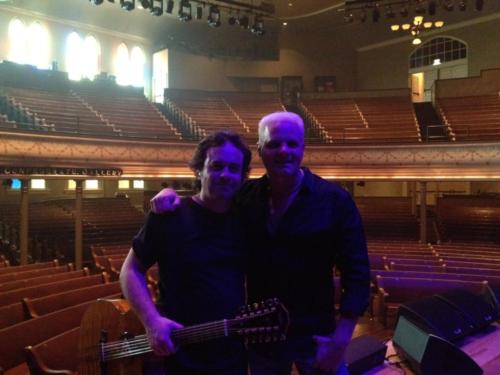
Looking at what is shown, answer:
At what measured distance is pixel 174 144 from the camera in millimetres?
12539

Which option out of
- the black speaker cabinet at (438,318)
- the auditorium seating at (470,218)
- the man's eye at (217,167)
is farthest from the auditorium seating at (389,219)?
the man's eye at (217,167)

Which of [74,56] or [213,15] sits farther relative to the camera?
[74,56]

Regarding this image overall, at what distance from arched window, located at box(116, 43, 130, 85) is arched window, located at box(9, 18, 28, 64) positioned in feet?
11.2

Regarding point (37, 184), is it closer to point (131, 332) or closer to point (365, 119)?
point (365, 119)

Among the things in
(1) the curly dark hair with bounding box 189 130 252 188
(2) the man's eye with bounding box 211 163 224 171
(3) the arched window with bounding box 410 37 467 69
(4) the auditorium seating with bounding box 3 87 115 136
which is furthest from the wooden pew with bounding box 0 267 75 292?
(3) the arched window with bounding box 410 37 467 69

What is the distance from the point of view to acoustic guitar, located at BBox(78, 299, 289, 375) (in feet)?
5.40

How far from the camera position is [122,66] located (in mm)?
17781

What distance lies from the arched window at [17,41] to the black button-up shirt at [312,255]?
635 inches

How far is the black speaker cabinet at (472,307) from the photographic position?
3.39m

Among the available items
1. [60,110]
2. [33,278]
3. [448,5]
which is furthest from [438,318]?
[60,110]

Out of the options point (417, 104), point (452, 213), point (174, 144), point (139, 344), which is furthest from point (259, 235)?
point (417, 104)

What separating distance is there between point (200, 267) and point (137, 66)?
58.6ft

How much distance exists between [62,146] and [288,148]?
10.1 metres

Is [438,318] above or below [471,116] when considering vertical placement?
below
